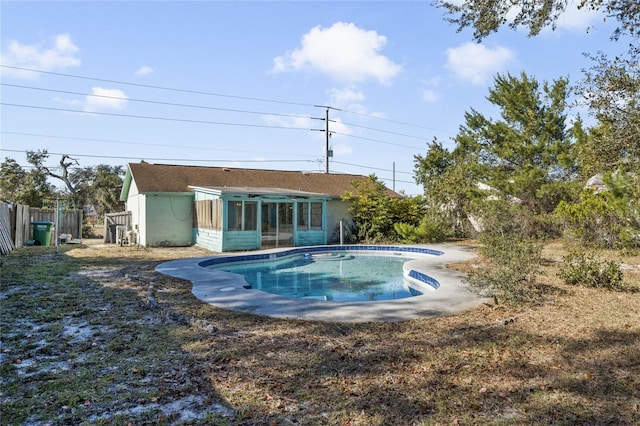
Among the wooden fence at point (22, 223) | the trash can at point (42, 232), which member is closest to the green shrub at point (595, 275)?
the wooden fence at point (22, 223)

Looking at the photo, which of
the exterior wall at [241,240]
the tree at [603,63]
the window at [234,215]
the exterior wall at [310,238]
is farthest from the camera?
the exterior wall at [310,238]

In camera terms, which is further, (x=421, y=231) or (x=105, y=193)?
(x=105, y=193)

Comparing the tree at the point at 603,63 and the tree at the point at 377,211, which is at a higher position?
the tree at the point at 603,63

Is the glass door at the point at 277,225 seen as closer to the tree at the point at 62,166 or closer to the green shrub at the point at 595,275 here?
the green shrub at the point at 595,275

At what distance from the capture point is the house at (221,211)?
16.8 meters

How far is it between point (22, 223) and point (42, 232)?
0.92m

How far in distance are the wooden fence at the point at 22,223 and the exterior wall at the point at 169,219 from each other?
362 centimetres

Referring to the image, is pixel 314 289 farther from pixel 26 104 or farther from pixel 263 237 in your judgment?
pixel 26 104

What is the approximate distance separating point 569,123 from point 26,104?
3504 centimetres

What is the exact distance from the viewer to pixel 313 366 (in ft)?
13.9

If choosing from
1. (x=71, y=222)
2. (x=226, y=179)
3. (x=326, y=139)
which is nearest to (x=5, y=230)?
(x=71, y=222)

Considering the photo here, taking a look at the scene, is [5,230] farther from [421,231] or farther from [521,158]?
[521,158]

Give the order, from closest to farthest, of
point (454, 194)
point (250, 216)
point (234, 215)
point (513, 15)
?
point (513, 15), point (234, 215), point (250, 216), point (454, 194)

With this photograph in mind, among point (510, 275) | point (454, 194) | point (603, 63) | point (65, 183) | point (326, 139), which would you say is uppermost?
point (326, 139)
